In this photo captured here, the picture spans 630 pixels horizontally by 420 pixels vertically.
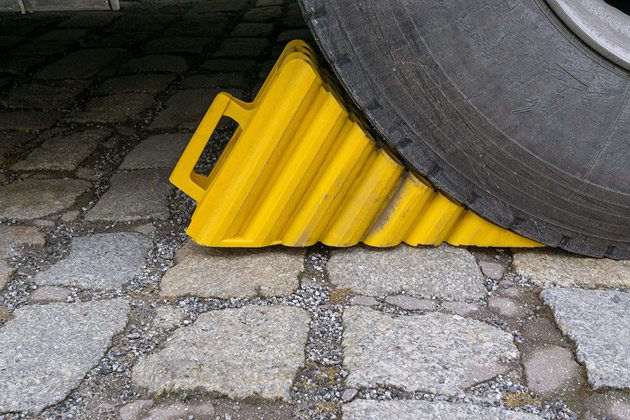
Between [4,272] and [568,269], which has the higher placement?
[568,269]

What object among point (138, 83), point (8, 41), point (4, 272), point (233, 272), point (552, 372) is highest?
point (552, 372)

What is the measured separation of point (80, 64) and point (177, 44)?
1.76 ft

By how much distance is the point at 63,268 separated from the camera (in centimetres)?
144

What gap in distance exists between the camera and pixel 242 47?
125 inches

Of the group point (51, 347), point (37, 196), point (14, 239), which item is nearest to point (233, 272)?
point (51, 347)

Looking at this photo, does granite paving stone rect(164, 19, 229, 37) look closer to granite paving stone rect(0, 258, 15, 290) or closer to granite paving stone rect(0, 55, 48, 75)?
granite paving stone rect(0, 55, 48, 75)

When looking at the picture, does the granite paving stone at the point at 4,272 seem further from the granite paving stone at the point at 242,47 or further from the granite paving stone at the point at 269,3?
the granite paving stone at the point at 269,3

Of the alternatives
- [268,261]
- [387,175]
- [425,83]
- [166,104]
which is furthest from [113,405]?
[166,104]

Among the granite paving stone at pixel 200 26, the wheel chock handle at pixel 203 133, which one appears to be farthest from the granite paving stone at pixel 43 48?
the wheel chock handle at pixel 203 133

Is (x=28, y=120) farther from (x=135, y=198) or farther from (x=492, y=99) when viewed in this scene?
(x=492, y=99)

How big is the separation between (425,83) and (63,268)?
3.16 feet

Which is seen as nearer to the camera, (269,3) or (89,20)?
(89,20)

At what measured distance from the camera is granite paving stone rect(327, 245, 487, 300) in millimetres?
1340

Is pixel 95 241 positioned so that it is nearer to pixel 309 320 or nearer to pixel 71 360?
pixel 71 360
